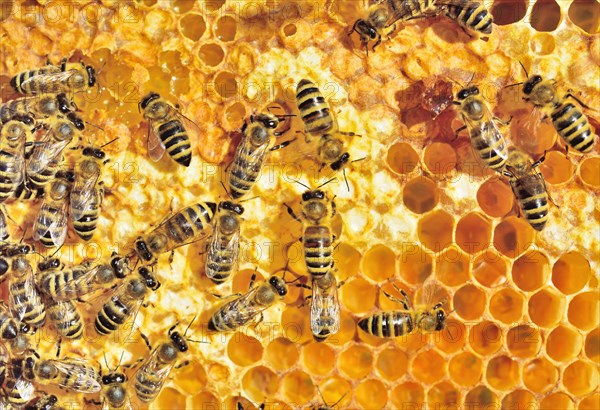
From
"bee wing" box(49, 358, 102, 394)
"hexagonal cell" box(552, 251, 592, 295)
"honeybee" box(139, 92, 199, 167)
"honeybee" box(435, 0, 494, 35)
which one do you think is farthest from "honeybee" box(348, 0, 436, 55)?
"bee wing" box(49, 358, 102, 394)

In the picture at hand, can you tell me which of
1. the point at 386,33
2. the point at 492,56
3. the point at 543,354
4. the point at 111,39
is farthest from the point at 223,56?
the point at 543,354

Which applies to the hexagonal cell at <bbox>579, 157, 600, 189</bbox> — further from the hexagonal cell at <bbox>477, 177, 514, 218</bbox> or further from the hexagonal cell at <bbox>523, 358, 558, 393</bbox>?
the hexagonal cell at <bbox>523, 358, 558, 393</bbox>

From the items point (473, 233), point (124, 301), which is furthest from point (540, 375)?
point (124, 301)

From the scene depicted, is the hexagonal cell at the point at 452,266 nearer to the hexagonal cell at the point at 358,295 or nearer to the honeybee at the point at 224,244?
the hexagonal cell at the point at 358,295

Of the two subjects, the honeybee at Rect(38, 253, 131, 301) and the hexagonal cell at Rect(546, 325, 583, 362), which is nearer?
the honeybee at Rect(38, 253, 131, 301)

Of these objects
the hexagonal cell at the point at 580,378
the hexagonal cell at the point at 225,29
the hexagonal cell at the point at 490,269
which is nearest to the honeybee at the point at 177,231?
the hexagonal cell at the point at 225,29

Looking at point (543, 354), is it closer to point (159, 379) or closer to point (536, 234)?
point (536, 234)
